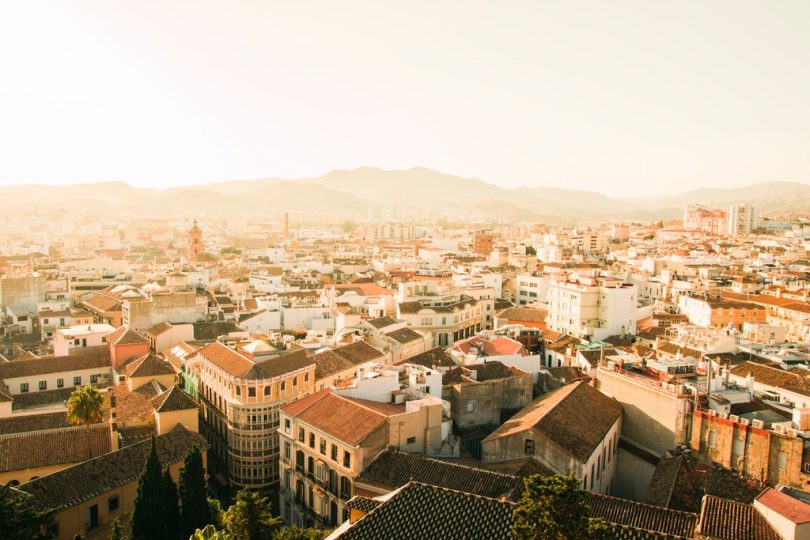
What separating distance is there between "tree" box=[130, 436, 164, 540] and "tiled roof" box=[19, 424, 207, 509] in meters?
3.59

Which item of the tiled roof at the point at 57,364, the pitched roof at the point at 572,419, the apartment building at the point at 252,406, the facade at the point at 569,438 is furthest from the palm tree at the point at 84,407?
the pitched roof at the point at 572,419

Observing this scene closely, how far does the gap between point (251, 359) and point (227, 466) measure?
18.8ft

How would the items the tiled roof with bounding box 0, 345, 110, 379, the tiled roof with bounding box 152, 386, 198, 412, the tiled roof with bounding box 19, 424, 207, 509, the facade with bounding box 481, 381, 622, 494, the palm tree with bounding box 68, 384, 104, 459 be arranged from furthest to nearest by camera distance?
the tiled roof with bounding box 0, 345, 110, 379 → the tiled roof with bounding box 152, 386, 198, 412 → the palm tree with bounding box 68, 384, 104, 459 → the facade with bounding box 481, 381, 622, 494 → the tiled roof with bounding box 19, 424, 207, 509

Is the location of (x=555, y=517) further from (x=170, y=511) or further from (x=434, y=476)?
(x=170, y=511)

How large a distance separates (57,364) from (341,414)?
24.2 meters

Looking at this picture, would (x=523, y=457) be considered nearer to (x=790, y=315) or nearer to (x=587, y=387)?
(x=587, y=387)

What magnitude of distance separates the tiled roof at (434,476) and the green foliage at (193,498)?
6.10 meters

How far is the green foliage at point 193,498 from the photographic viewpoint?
23.7 m

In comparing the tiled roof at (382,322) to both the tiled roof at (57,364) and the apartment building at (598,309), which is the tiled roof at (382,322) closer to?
the apartment building at (598,309)

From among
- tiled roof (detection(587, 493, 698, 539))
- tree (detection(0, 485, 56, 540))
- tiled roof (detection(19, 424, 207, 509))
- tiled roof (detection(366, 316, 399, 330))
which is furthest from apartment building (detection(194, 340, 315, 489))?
tiled roof (detection(587, 493, 698, 539))

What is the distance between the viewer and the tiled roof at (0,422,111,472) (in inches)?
1053

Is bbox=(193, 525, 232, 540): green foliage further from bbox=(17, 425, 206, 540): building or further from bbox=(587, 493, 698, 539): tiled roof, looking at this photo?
bbox=(587, 493, 698, 539): tiled roof

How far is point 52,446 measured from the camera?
28047 mm

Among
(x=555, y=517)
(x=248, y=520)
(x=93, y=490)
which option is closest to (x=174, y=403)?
(x=93, y=490)
